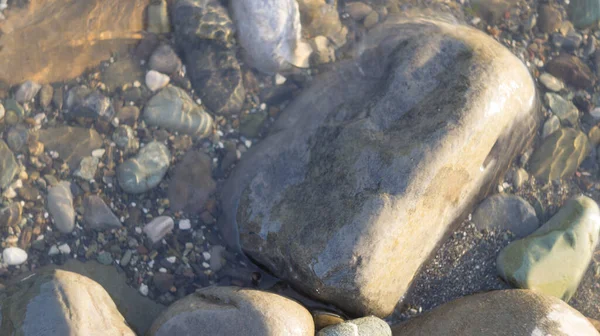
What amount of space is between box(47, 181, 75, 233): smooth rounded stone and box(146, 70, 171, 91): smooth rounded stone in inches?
44.2

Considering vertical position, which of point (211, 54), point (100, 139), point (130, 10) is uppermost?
point (130, 10)

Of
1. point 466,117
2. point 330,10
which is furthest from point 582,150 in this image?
point 330,10

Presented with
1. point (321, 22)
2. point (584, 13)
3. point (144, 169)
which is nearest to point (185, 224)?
point (144, 169)

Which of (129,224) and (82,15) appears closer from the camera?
(129,224)

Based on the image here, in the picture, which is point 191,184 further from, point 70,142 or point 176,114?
point 70,142

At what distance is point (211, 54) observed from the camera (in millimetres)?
4672

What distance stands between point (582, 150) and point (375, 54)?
6.99ft

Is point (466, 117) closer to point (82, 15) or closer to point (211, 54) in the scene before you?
point (211, 54)

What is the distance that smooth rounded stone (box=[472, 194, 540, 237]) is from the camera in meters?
4.36

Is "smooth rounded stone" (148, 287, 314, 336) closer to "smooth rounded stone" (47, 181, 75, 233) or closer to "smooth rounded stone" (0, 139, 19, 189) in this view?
"smooth rounded stone" (47, 181, 75, 233)

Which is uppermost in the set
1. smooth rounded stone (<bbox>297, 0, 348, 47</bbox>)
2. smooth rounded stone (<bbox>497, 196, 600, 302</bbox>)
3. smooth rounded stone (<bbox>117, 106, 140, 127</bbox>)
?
smooth rounded stone (<bbox>297, 0, 348, 47</bbox>)

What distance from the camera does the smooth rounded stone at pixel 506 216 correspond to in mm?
4359

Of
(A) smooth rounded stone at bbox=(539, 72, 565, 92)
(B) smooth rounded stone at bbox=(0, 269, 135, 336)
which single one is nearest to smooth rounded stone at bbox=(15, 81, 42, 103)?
(B) smooth rounded stone at bbox=(0, 269, 135, 336)

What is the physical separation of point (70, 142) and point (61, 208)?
560 millimetres
